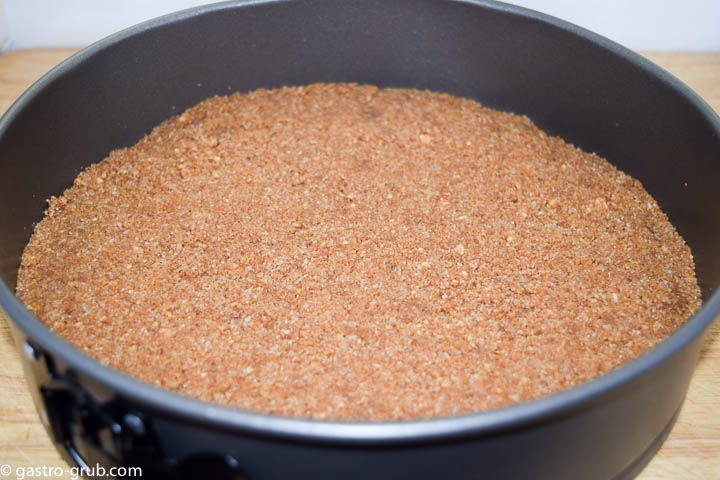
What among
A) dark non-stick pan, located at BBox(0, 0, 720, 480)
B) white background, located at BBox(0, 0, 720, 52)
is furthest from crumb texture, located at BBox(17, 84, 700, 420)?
white background, located at BBox(0, 0, 720, 52)

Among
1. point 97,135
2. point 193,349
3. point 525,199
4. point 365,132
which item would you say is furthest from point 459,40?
point 193,349

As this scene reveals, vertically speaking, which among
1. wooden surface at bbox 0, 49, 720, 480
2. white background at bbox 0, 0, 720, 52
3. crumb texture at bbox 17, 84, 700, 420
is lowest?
wooden surface at bbox 0, 49, 720, 480

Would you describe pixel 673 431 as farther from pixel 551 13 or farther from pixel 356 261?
pixel 551 13

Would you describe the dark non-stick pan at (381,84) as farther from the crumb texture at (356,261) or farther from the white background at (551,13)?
the white background at (551,13)

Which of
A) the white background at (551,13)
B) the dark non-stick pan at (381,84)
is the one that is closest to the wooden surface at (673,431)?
the dark non-stick pan at (381,84)

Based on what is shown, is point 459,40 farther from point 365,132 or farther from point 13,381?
point 13,381

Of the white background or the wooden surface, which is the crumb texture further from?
the white background
